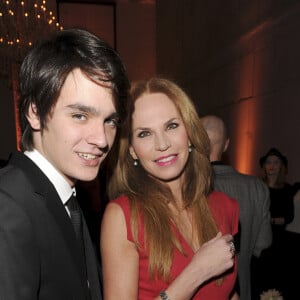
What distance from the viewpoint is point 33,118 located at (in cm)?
119

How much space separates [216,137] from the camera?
285cm

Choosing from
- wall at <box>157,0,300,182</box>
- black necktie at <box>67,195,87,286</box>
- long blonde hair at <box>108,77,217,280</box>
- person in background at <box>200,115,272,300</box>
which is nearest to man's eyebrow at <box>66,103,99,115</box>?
black necktie at <box>67,195,87,286</box>

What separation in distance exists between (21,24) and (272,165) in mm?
4476

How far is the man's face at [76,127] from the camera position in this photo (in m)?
1.13

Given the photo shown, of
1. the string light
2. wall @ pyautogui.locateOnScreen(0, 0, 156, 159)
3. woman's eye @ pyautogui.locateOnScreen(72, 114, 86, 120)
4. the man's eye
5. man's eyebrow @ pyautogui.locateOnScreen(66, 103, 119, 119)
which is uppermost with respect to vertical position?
wall @ pyautogui.locateOnScreen(0, 0, 156, 159)

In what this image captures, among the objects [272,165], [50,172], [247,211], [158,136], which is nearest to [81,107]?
[50,172]

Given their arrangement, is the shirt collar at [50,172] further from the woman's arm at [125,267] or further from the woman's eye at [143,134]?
the woman's eye at [143,134]

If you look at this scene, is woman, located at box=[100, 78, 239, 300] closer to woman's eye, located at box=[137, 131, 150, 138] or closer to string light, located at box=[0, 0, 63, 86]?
woman's eye, located at box=[137, 131, 150, 138]

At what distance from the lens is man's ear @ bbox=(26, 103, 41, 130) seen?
118cm

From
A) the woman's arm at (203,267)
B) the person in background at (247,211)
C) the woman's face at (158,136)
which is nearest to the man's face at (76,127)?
the woman's face at (158,136)

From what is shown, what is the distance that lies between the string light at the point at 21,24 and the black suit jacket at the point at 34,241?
5317 mm

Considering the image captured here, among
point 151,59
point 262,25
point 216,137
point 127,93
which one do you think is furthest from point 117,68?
point 151,59

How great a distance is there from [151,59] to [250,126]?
281 inches

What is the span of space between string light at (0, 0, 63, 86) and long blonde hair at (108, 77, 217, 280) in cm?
470
